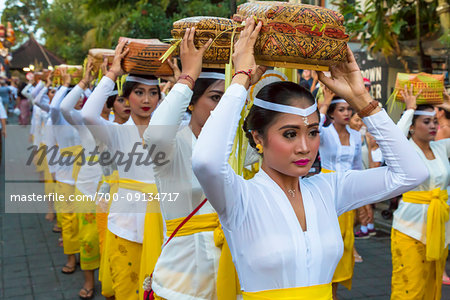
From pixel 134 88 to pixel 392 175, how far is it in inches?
89.9

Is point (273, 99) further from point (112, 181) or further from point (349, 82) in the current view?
point (112, 181)

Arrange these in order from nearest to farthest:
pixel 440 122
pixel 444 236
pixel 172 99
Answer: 1. pixel 172 99
2. pixel 444 236
3. pixel 440 122

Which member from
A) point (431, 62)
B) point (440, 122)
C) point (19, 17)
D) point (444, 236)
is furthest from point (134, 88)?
point (19, 17)

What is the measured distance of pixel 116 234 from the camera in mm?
3707

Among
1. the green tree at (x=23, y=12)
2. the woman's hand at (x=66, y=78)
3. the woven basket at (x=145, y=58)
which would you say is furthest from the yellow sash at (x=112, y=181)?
the green tree at (x=23, y=12)

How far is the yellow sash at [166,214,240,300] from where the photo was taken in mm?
2500

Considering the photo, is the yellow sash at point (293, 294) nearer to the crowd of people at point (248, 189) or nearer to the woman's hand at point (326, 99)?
the crowd of people at point (248, 189)

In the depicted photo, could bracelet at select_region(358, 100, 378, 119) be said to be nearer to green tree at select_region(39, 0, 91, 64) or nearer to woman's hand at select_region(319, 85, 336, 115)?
woman's hand at select_region(319, 85, 336, 115)

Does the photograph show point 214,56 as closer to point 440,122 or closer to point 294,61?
point 294,61

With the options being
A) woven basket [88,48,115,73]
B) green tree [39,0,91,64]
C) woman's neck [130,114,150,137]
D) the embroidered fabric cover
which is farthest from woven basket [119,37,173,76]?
green tree [39,0,91,64]

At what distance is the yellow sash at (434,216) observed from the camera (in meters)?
4.10

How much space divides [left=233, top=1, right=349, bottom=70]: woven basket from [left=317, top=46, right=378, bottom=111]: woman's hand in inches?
8.5

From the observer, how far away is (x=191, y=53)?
2.21 meters

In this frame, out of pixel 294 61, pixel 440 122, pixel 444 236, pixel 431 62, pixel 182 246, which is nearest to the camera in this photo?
pixel 294 61
